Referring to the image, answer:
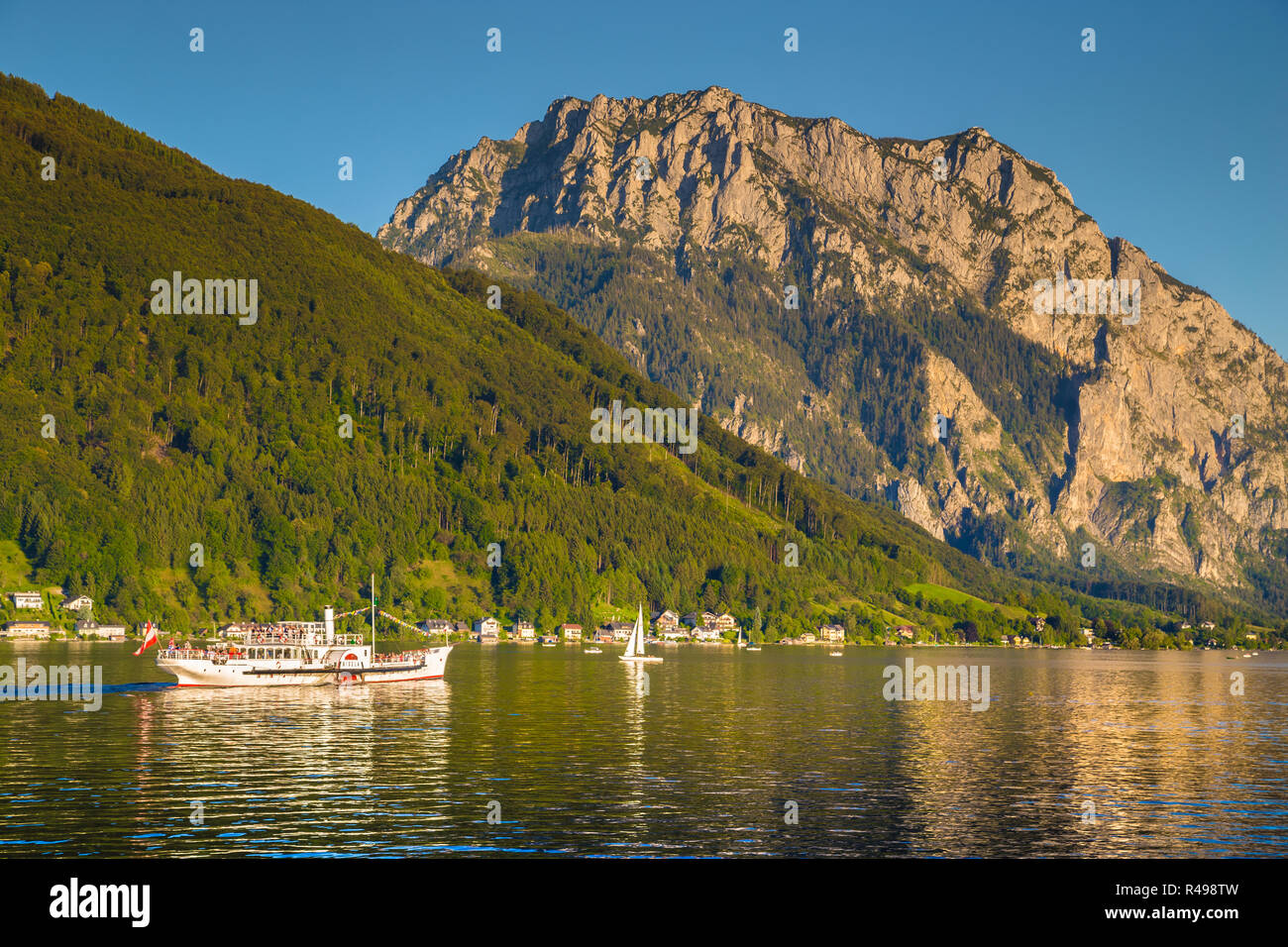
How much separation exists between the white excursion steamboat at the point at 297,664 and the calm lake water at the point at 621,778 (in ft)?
37.6

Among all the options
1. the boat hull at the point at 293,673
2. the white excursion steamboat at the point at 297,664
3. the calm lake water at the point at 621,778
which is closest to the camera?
the calm lake water at the point at 621,778

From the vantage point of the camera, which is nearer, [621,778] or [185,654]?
[621,778]

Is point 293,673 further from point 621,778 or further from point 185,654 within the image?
point 621,778

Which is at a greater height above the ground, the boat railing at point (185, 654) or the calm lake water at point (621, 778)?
the boat railing at point (185, 654)

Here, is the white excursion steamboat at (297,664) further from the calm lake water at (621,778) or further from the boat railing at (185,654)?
the calm lake water at (621,778)

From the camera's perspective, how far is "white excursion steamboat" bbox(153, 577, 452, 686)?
486ft

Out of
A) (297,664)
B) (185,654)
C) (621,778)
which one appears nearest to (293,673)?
(297,664)

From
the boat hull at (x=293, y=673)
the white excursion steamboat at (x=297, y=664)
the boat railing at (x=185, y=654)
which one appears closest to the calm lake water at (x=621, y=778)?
the boat hull at (x=293, y=673)

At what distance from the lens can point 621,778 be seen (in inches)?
2864

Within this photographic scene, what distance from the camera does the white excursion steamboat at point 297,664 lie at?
148125 millimetres

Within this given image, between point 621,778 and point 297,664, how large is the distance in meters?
95.5

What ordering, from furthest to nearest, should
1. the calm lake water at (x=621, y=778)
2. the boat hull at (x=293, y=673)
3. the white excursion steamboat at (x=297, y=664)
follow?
the white excursion steamboat at (x=297, y=664), the boat hull at (x=293, y=673), the calm lake water at (x=621, y=778)
